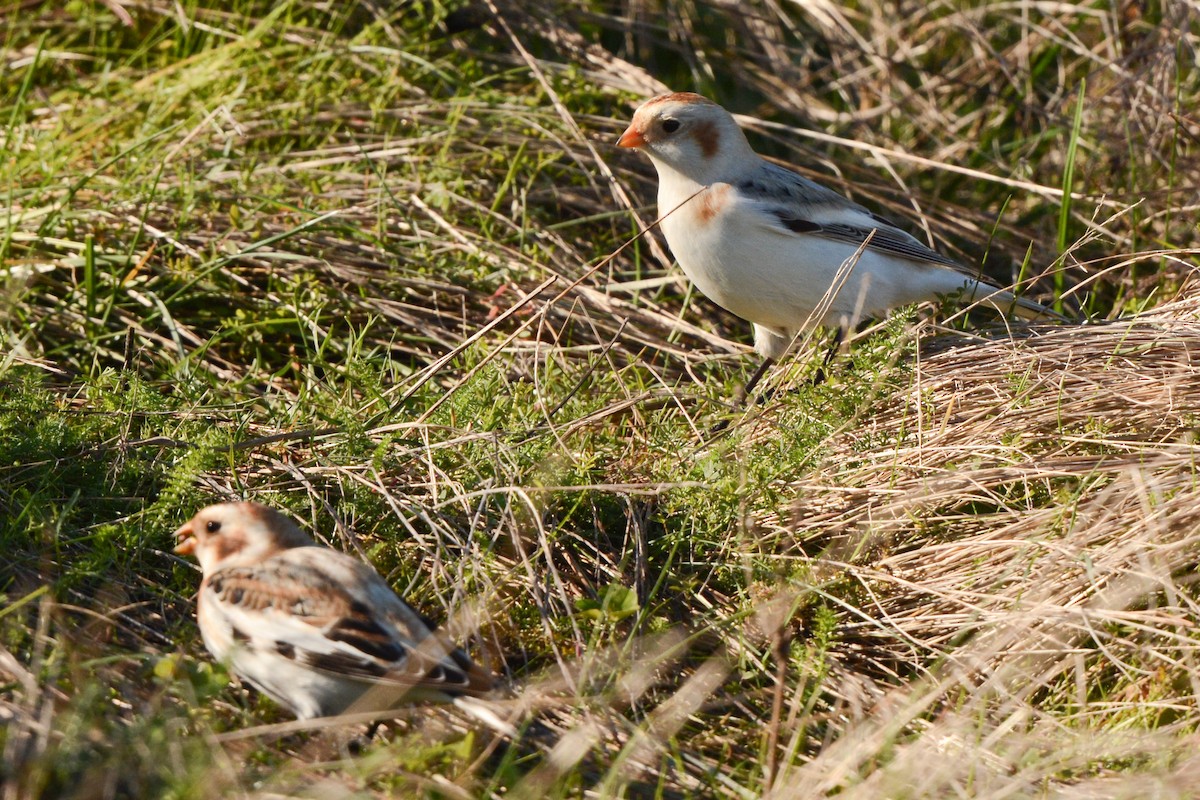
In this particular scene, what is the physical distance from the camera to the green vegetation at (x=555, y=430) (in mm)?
2514

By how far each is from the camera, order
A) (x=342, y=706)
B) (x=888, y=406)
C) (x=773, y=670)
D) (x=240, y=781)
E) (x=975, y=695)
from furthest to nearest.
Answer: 1. (x=888, y=406)
2. (x=773, y=670)
3. (x=975, y=695)
4. (x=342, y=706)
5. (x=240, y=781)

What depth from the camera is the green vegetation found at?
251 cm

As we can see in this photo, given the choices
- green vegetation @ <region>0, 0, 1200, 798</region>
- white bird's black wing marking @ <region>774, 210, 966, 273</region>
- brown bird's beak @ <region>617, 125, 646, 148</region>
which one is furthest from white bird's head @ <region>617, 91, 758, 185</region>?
green vegetation @ <region>0, 0, 1200, 798</region>

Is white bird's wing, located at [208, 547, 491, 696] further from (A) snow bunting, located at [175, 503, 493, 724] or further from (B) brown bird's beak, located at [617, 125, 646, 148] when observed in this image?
(B) brown bird's beak, located at [617, 125, 646, 148]

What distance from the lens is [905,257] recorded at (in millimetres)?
4246

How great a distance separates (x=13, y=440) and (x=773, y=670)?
1966 millimetres

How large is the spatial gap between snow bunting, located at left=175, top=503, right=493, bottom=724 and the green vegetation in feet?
0.31

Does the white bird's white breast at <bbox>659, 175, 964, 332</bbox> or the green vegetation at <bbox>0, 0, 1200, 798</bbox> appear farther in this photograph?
the white bird's white breast at <bbox>659, 175, 964, 332</bbox>

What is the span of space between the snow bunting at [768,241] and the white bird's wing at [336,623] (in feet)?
5.88

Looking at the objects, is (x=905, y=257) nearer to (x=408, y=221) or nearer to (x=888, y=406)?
(x=888, y=406)

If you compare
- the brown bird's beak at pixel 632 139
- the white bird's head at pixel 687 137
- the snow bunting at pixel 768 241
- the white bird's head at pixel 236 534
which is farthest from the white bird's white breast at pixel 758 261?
the white bird's head at pixel 236 534

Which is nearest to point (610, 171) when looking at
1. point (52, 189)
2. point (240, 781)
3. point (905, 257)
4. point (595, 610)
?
point (905, 257)

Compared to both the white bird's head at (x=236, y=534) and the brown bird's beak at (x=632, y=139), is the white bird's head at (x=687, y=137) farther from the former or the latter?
the white bird's head at (x=236, y=534)

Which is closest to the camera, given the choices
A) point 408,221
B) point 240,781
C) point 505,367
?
point 240,781
